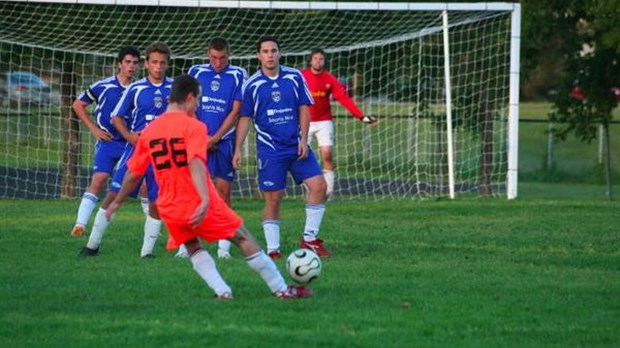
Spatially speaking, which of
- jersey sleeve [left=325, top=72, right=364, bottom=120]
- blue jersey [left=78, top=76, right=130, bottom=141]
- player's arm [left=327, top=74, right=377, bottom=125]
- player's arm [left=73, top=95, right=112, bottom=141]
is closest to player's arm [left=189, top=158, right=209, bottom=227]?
player's arm [left=73, top=95, right=112, bottom=141]

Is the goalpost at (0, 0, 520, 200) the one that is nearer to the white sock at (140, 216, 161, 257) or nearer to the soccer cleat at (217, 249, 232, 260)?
the white sock at (140, 216, 161, 257)

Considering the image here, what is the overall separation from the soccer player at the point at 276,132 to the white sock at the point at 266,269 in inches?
112

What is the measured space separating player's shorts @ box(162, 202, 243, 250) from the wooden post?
12918 mm

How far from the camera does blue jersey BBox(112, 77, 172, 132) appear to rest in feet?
41.3

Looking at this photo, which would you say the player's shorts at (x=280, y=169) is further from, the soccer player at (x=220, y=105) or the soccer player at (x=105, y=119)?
the soccer player at (x=105, y=119)

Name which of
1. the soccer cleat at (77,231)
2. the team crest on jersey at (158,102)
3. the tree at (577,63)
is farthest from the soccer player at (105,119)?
the tree at (577,63)

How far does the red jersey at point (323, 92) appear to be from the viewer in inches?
764

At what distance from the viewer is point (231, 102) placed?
41.4 ft

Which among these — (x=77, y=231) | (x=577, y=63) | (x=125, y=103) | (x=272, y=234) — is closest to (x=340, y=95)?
(x=77, y=231)

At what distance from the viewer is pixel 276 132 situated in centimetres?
1242

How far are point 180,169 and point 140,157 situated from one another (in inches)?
17.4

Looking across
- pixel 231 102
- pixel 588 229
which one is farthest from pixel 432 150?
pixel 231 102

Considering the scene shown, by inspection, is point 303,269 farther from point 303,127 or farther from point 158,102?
point 158,102

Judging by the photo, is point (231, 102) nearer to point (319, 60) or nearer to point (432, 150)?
point (319, 60)
